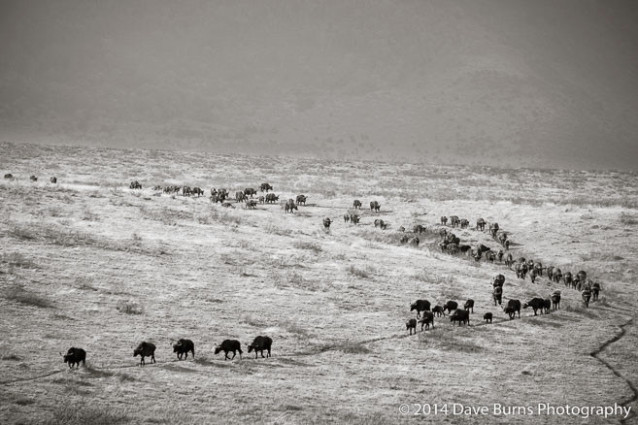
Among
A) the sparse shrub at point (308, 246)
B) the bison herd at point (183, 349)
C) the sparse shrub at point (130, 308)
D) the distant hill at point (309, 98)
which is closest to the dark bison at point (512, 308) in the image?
the bison herd at point (183, 349)

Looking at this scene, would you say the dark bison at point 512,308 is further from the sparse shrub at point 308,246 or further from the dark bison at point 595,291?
the sparse shrub at point 308,246

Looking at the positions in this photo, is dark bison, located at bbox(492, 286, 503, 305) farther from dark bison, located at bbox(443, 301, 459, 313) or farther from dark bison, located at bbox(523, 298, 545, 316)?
dark bison, located at bbox(443, 301, 459, 313)

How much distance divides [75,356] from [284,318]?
641 cm

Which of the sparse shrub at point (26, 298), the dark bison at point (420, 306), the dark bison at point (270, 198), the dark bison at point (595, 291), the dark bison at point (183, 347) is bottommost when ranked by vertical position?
the dark bison at point (183, 347)

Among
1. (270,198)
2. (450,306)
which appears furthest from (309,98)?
(450,306)

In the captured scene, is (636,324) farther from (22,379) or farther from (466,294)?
(22,379)

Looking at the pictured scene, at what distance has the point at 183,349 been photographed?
1491 cm

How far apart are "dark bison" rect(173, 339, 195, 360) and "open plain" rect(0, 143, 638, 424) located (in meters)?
0.22

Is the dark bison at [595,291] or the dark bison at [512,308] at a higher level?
the dark bison at [595,291]

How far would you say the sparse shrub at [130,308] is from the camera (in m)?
17.6

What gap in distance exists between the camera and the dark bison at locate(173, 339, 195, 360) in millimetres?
14875

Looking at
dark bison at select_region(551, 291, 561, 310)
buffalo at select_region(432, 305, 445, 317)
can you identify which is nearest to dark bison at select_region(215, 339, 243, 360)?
buffalo at select_region(432, 305, 445, 317)

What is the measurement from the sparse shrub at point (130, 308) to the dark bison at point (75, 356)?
370 cm

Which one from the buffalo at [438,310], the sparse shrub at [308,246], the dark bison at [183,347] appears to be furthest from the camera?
the sparse shrub at [308,246]
